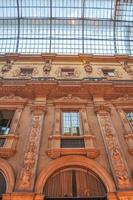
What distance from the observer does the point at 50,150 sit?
9.47 metres

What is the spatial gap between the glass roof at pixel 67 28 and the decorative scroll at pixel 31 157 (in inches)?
430

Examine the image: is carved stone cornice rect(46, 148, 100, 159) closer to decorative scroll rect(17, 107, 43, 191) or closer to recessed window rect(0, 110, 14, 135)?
decorative scroll rect(17, 107, 43, 191)

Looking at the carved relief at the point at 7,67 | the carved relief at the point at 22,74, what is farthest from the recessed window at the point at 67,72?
the carved relief at the point at 7,67

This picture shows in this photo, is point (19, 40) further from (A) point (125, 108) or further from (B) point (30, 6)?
(A) point (125, 108)

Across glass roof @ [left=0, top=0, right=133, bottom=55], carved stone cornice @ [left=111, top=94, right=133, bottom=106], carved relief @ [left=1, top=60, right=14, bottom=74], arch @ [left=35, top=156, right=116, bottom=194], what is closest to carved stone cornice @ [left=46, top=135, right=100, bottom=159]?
arch @ [left=35, top=156, right=116, bottom=194]

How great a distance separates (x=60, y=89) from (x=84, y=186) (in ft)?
23.6

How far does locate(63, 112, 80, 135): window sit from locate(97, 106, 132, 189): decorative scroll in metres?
1.32

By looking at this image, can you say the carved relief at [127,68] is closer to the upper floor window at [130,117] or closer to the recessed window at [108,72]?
the recessed window at [108,72]

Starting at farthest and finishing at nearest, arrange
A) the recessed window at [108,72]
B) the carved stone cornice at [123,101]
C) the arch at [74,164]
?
the recessed window at [108,72]
the carved stone cornice at [123,101]
the arch at [74,164]

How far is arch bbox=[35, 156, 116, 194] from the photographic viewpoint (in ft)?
26.3

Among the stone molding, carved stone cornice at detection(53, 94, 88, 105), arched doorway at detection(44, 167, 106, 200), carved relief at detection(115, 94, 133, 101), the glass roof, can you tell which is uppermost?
the glass roof

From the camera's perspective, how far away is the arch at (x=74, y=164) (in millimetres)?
8023

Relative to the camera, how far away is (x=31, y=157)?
9141 mm

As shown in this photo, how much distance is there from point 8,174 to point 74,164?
2750 millimetres
